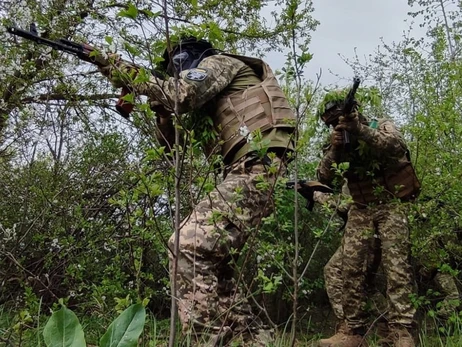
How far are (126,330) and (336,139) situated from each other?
288 cm

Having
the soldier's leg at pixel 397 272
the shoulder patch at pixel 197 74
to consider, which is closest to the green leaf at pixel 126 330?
the shoulder patch at pixel 197 74

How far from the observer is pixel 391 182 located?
11.9ft

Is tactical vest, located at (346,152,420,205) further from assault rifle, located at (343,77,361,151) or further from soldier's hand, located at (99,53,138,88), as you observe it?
soldier's hand, located at (99,53,138,88)

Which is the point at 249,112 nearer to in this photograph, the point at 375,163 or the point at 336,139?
the point at 336,139

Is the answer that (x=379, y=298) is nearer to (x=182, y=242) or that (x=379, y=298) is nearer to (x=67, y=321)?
(x=182, y=242)

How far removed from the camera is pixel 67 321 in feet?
1.93

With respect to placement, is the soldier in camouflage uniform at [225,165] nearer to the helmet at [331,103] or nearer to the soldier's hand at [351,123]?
the helmet at [331,103]

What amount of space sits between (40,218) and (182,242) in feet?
6.80

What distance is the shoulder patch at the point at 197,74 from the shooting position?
244 centimetres

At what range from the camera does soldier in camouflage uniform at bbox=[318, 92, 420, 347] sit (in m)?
3.32

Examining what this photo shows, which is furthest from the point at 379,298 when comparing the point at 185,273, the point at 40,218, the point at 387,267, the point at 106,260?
the point at 185,273

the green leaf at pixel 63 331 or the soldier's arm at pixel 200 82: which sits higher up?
the soldier's arm at pixel 200 82

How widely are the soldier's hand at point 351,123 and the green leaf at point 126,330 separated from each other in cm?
273

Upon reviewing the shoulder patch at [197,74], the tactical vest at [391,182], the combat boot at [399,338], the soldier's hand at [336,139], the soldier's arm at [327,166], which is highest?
the shoulder patch at [197,74]
